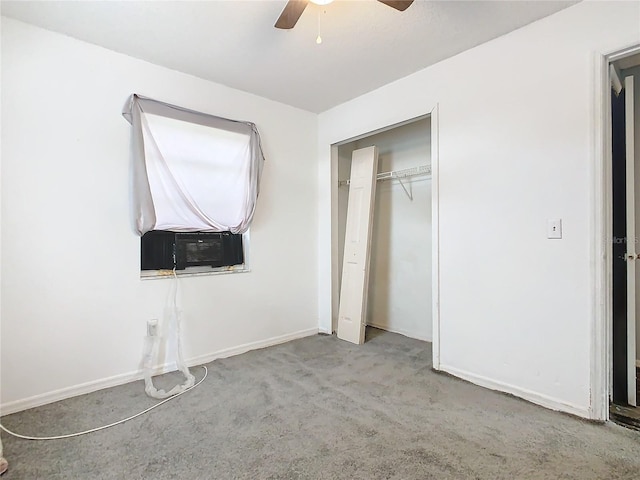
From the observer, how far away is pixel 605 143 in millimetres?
1987

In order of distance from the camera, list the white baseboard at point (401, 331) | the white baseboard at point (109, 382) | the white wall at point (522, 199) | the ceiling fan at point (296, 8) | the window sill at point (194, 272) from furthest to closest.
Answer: the white baseboard at point (401, 331) → the window sill at point (194, 272) → the white baseboard at point (109, 382) → the white wall at point (522, 199) → the ceiling fan at point (296, 8)

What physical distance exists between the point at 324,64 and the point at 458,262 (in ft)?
6.21

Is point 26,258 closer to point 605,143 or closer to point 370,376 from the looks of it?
point 370,376

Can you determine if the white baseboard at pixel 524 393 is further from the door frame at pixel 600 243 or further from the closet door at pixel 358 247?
the closet door at pixel 358 247

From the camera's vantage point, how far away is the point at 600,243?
1970 mm

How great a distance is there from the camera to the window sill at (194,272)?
2736 millimetres

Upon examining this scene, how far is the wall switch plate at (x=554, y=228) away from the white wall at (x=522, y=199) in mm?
30

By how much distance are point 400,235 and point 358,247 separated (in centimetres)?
59

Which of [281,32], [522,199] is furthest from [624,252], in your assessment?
[281,32]

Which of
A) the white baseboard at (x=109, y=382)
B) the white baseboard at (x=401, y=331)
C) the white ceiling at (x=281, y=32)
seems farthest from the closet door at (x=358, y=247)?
the white ceiling at (x=281, y=32)

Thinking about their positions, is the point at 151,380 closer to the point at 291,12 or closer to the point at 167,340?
the point at 167,340

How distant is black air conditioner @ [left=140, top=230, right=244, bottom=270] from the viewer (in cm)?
274

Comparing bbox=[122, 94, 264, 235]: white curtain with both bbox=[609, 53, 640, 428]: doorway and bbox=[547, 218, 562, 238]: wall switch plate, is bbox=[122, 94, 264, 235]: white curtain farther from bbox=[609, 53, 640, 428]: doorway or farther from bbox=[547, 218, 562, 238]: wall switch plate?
bbox=[609, 53, 640, 428]: doorway

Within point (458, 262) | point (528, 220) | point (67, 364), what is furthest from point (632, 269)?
point (67, 364)
